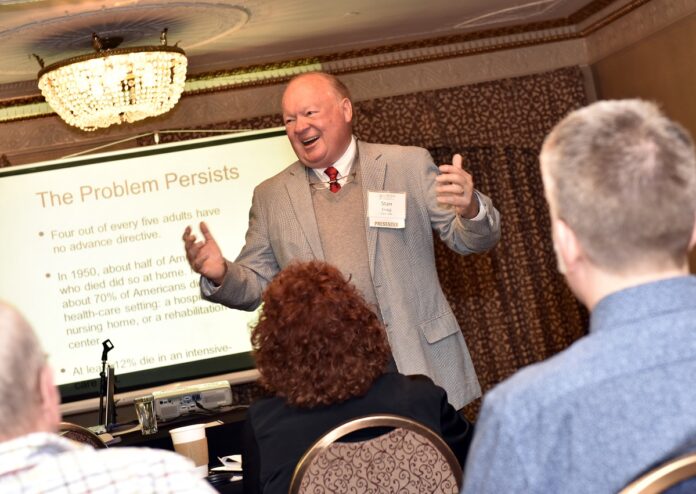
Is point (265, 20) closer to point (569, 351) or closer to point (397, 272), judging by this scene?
point (397, 272)

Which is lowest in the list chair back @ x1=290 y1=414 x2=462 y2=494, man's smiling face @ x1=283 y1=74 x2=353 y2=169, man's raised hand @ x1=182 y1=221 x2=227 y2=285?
chair back @ x1=290 y1=414 x2=462 y2=494

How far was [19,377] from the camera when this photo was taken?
3.94 feet

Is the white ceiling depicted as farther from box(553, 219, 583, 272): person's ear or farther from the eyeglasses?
box(553, 219, 583, 272): person's ear

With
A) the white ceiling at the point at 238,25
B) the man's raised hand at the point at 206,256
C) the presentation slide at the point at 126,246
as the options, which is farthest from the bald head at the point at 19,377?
the presentation slide at the point at 126,246

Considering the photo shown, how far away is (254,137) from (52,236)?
1318 mm

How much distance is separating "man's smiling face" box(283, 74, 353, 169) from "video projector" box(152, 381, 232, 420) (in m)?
1.41

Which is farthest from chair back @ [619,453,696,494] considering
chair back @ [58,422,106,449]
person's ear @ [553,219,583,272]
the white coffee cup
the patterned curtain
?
the patterned curtain

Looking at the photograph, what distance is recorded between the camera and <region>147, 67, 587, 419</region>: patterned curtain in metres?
7.22

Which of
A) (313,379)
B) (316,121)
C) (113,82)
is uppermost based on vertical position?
(113,82)

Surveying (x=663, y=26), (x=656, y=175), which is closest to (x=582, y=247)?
(x=656, y=175)

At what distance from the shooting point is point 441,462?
203cm

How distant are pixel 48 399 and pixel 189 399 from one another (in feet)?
11.2

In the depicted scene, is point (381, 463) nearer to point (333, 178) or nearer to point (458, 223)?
point (458, 223)

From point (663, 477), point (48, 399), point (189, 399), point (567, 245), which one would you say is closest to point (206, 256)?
point (189, 399)
